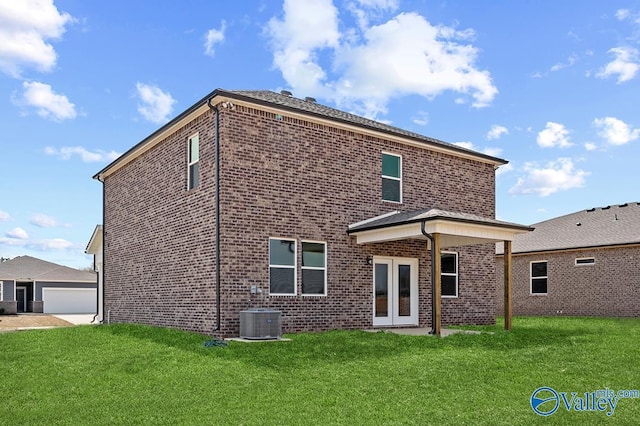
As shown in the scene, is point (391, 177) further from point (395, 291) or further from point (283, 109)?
point (283, 109)

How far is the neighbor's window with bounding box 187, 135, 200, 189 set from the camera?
1531cm

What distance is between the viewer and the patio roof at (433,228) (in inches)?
560

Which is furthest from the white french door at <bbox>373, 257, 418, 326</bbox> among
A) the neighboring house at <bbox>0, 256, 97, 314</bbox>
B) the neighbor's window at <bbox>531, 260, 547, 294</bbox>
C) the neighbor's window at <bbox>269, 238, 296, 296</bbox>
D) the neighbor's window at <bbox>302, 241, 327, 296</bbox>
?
the neighboring house at <bbox>0, 256, 97, 314</bbox>

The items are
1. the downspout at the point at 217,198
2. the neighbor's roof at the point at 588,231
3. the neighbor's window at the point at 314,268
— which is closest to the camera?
the downspout at the point at 217,198

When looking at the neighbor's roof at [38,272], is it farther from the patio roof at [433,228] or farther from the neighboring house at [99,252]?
the patio roof at [433,228]

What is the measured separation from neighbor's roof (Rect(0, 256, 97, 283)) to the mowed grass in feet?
103

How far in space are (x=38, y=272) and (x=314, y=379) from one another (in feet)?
129

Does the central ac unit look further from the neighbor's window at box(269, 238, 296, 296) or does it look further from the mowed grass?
the neighbor's window at box(269, 238, 296, 296)

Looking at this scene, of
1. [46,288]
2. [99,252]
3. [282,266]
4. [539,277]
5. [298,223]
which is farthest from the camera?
[46,288]

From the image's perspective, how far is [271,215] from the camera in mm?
14672

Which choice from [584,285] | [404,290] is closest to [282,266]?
[404,290]

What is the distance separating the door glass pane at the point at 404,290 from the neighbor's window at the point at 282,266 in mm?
3790

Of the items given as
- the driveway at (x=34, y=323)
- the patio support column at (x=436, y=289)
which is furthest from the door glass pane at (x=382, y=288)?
the driveway at (x=34, y=323)

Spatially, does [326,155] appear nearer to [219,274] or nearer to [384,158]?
[384,158]
